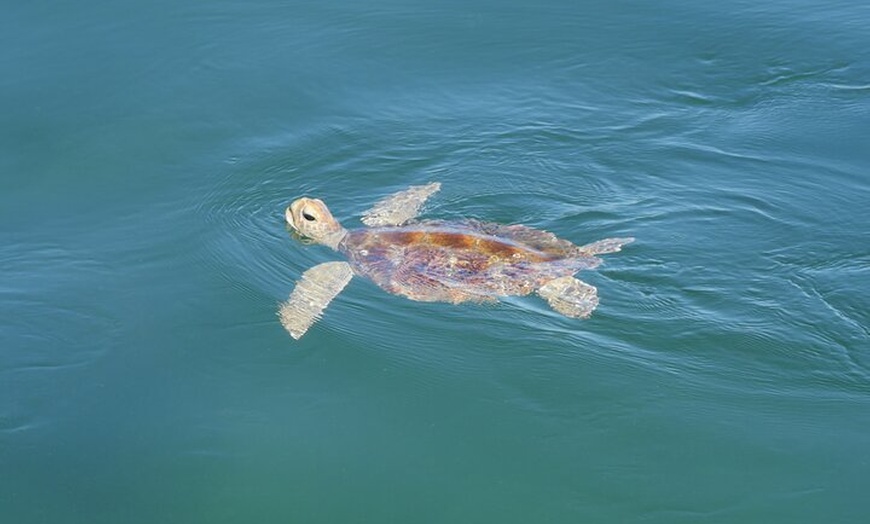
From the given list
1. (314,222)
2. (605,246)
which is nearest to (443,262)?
(314,222)

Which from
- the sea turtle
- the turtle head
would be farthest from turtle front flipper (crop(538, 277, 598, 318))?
the turtle head

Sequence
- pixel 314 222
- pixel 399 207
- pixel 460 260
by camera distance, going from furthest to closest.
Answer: pixel 399 207, pixel 314 222, pixel 460 260

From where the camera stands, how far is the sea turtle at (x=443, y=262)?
23.4 feet

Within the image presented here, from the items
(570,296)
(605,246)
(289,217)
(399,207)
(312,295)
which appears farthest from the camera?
(399,207)

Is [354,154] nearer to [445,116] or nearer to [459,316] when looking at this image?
[445,116]

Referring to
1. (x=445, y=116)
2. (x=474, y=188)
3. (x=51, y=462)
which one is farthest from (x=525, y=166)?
(x=51, y=462)

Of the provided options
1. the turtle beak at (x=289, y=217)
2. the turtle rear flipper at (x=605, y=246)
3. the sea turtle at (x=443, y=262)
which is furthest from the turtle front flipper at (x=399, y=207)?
the turtle rear flipper at (x=605, y=246)

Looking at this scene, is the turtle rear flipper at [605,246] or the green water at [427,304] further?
the turtle rear flipper at [605,246]

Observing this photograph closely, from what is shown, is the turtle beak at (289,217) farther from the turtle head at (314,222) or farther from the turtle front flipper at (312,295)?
the turtle front flipper at (312,295)

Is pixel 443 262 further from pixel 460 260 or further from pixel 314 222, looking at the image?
pixel 314 222

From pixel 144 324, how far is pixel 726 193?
4.58m

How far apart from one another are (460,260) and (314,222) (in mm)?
1195

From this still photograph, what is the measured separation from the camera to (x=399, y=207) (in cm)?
824

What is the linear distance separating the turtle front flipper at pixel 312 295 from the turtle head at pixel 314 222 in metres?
0.30
